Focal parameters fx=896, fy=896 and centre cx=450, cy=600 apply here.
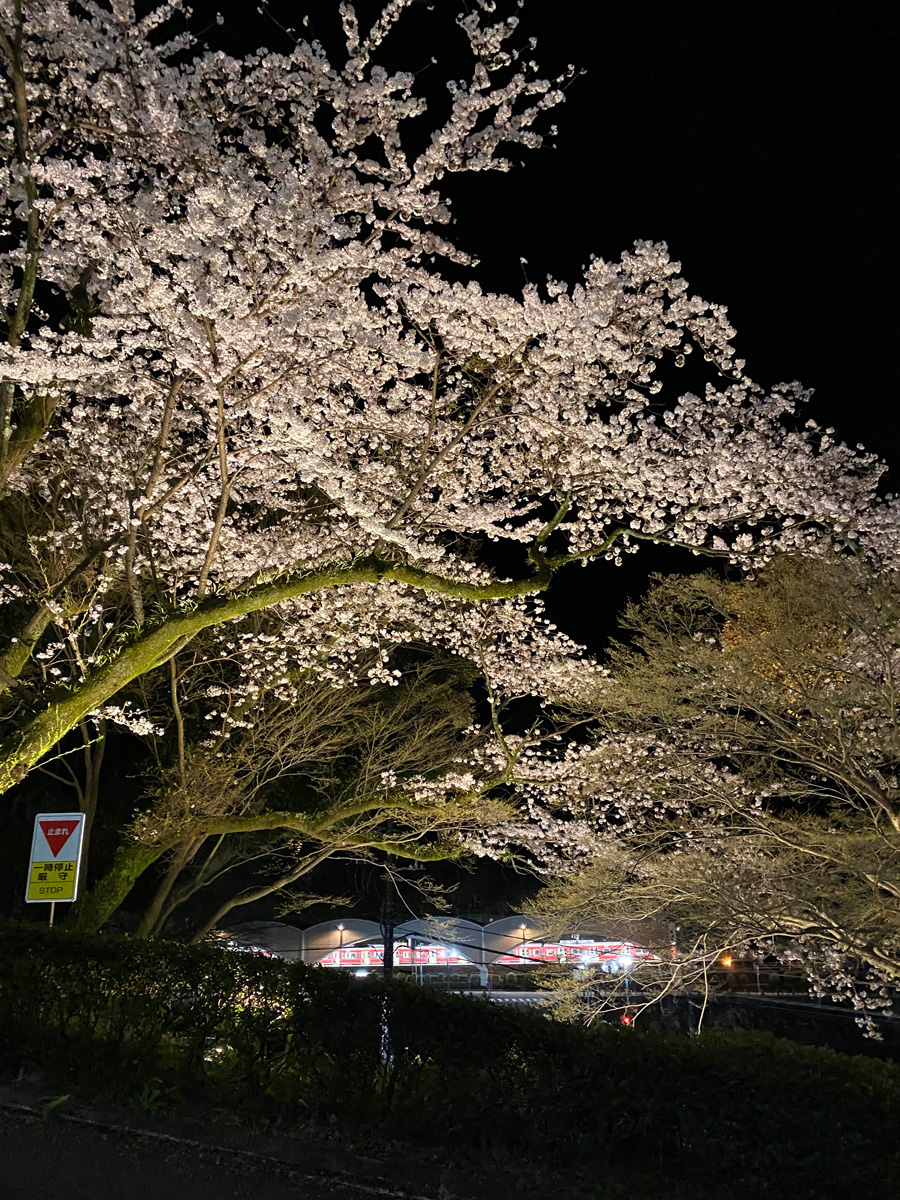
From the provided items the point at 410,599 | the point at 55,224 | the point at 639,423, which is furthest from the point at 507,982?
the point at 55,224

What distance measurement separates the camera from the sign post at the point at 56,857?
6.78 m

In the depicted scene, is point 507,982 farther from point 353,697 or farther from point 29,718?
point 29,718

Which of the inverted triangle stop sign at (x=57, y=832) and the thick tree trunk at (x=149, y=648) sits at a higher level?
the thick tree trunk at (x=149, y=648)

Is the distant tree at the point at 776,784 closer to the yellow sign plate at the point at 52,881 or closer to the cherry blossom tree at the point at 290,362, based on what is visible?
the cherry blossom tree at the point at 290,362

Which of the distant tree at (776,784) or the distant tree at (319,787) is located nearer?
the distant tree at (776,784)

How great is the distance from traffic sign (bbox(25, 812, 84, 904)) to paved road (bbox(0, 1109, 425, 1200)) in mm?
1909

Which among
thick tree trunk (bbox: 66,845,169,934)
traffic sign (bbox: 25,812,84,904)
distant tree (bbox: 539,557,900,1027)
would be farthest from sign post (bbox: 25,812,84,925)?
distant tree (bbox: 539,557,900,1027)

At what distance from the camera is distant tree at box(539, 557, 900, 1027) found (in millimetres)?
8523

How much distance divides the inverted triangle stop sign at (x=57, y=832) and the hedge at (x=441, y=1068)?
64 centimetres

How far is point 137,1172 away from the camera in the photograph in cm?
468

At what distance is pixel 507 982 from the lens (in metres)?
27.1

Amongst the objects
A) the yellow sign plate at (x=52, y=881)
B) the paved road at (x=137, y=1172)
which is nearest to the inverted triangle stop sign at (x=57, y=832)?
the yellow sign plate at (x=52, y=881)

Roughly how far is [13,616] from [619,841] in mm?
8435

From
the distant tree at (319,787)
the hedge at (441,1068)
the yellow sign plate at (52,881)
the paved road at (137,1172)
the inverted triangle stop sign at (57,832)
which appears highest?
the distant tree at (319,787)
